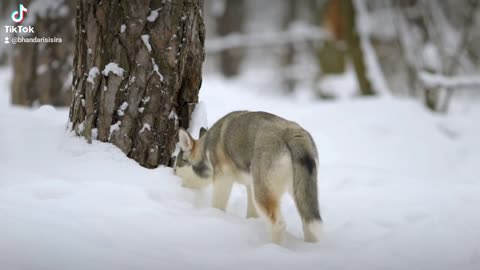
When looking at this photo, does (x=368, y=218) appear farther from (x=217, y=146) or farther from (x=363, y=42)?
(x=363, y=42)

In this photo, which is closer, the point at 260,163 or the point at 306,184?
the point at 306,184

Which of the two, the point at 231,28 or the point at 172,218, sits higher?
the point at 231,28

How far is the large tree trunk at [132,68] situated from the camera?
4312 millimetres

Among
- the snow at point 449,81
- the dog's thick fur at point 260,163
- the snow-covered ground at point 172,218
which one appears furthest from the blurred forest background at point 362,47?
the dog's thick fur at point 260,163

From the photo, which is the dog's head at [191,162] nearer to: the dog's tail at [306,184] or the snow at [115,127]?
the snow at [115,127]

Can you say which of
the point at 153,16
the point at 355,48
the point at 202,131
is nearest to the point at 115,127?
the point at 202,131

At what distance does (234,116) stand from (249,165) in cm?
66

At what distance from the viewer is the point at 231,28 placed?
19.2 m

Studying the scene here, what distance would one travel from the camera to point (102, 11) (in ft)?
14.1

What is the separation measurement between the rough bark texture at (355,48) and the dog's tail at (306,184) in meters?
8.01

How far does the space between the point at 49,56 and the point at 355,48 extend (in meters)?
6.75

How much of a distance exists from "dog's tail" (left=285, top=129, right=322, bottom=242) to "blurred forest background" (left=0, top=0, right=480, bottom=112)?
18.0ft

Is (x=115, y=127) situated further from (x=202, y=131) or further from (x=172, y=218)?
(x=172, y=218)

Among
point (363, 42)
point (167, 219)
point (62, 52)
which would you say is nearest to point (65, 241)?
point (167, 219)
